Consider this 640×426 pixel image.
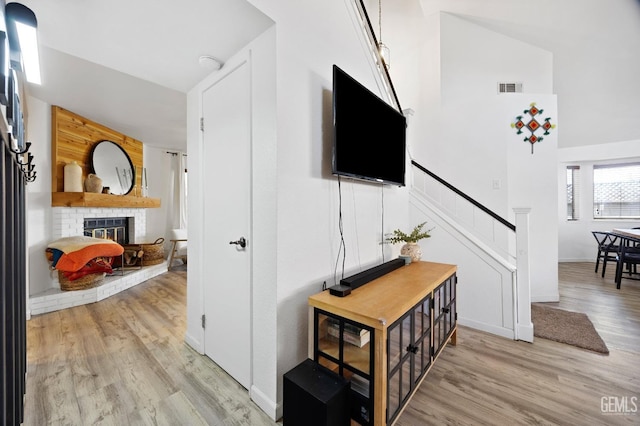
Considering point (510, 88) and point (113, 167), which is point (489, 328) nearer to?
point (510, 88)

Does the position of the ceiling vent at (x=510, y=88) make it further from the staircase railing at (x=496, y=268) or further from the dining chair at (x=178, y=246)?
the dining chair at (x=178, y=246)

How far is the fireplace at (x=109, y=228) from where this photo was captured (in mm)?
3862

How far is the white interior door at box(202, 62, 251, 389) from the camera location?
1.68 metres

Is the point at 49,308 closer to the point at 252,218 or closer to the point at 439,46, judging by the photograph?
the point at 252,218

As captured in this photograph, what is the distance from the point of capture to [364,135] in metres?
1.89

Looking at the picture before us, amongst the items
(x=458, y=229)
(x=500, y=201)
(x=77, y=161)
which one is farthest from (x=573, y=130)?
(x=77, y=161)

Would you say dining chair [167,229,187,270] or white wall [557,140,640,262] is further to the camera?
white wall [557,140,640,262]

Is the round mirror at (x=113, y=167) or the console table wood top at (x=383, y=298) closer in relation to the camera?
the console table wood top at (x=383, y=298)

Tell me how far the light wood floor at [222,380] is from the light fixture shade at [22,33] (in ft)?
6.73

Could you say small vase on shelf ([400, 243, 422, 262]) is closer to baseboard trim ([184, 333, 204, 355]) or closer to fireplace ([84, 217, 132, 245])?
baseboard trim ([184, 333, 204, 355])

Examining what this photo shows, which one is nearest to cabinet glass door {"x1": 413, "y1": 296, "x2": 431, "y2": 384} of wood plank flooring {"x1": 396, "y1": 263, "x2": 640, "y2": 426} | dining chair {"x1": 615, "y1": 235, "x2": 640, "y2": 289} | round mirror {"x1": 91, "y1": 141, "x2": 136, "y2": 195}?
wood plank flooring {"x1": 396, "y1": 263, "x2": 640, "y2": 426}

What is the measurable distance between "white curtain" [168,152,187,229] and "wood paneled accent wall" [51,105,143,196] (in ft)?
5.08

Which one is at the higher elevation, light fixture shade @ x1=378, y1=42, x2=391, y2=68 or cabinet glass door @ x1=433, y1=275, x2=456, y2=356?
light fixture shade @ x1=378, y1=42, x2=391, y2=68

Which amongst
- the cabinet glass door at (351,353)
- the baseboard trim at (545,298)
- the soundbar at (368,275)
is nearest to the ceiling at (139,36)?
the soundbar at (368,275)
